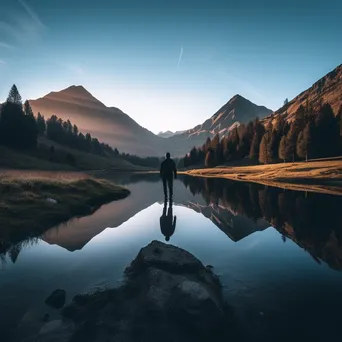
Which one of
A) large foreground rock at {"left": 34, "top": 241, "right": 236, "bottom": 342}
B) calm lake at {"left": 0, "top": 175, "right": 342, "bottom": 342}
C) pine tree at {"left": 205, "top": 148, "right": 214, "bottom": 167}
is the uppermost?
pine tree at {"left": 205, "top": 148, "right": 214, "bottom": 167}

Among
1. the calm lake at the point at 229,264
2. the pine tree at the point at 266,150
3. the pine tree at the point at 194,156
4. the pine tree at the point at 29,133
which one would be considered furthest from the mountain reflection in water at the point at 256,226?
the pine tree at the point at 194,156

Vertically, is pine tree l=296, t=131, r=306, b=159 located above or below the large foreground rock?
above

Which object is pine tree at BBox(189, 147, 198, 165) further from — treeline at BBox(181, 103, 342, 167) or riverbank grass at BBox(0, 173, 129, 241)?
riverbank grass at BBox(0, 173, 129, 241)

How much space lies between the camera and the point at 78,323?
16.6ft

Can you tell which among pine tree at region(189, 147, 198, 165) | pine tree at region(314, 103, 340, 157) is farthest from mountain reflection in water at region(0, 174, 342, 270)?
pine tree at region(189, 147, 198, 165)

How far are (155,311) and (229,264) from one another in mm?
3775

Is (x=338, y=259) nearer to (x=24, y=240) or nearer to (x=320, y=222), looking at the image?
(x=320, y=222)

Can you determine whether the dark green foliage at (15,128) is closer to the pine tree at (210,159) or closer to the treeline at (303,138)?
the pine tree at (210,159)

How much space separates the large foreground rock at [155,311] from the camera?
185 inches

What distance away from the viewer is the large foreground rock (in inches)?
185

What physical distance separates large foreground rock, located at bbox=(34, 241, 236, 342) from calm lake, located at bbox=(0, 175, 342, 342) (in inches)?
18.5

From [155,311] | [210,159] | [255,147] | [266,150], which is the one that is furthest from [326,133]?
[155,311]

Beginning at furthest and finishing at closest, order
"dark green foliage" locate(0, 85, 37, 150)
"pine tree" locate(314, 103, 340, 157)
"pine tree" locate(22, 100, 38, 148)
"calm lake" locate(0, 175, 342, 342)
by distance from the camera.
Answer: "pine tree" locate(22, 100, 38, 148) → "dark green foliage" locate(0, 85, 37, 150) → "pine tree" locate(314, 103, 340, 157) → "calm lake" locate(0, 175, 342, 342)

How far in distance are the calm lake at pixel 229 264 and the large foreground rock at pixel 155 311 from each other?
18.5 inches
